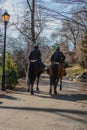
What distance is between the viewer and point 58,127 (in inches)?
410

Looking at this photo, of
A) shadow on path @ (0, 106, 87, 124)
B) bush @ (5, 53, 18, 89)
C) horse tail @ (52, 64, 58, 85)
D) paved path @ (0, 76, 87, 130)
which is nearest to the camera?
paved path @ (0, 76, 87, 130)

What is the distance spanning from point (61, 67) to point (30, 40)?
60.0ft

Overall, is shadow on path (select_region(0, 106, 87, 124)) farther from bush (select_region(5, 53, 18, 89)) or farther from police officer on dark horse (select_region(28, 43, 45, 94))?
bush (select_region(5, 53, 18, 89))

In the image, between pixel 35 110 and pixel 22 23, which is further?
pixel 22 23

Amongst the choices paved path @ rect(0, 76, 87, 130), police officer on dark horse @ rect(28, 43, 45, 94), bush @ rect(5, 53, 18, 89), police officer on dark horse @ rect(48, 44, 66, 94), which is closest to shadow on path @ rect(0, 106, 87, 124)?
paved path @ rect(0, 76, 87, 130)

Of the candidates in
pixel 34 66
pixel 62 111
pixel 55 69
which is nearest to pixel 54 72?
pixel 55 69

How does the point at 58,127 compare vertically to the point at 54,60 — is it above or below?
below

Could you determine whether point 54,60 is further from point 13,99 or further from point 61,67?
point 13,99

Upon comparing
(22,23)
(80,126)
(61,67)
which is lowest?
(80,126)

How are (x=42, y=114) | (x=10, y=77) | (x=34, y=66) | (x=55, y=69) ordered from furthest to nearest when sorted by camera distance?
(x=10, y=77)
(x=55, y=69)
(x=34, y=66)
(x=42, y=114)

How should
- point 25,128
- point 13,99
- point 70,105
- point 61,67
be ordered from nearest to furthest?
point 25,128 → point 70,105 → point 13,99 → point 61,67

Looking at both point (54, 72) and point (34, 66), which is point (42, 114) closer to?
point (34, 66)

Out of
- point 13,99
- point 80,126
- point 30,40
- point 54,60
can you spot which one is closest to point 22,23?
point 30,40

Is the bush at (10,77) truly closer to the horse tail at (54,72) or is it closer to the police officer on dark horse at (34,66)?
the police officer on dark horse at (34,66)
